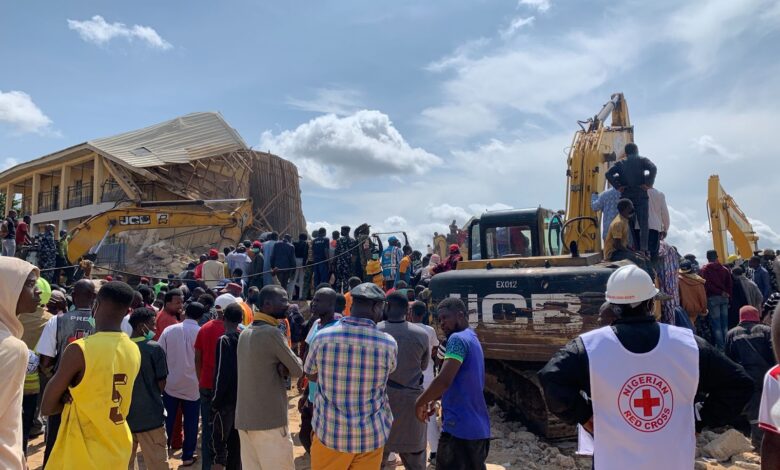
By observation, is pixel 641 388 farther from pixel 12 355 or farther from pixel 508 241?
pixel 508 241

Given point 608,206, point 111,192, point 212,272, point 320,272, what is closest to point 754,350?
point 608,206

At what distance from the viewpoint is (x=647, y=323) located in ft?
8.64

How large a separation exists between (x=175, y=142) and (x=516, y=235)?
81.0 ft

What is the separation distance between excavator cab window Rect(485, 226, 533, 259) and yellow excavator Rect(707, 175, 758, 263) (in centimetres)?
1052

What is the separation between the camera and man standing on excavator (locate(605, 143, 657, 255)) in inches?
287

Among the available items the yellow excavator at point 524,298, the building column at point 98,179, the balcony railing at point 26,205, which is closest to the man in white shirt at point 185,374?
the yellow excavator at point 524,298

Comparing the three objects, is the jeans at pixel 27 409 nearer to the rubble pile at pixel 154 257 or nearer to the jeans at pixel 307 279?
the jeans at pixel 307 279

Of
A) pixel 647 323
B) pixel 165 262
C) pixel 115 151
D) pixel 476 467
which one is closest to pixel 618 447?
pixel 647 323

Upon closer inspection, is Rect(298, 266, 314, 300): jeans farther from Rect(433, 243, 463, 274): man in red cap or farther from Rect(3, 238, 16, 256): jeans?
Rect(3, 238, 16, 256): jeans

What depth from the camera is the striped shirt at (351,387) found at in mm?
3584

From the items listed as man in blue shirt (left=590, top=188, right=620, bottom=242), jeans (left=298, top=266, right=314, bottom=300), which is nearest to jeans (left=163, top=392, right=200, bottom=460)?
man in blue shirt (left=590, top=188, right=620, bottom=242)

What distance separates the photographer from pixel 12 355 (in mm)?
2344

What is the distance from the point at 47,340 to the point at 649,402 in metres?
4.71

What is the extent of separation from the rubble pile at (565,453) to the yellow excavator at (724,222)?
11.3 metres
